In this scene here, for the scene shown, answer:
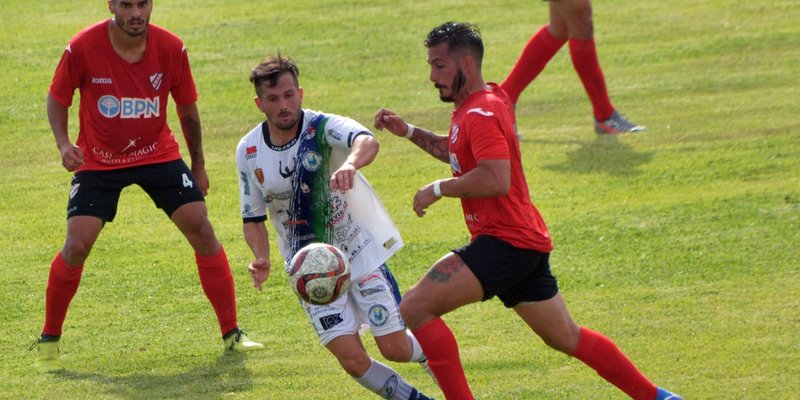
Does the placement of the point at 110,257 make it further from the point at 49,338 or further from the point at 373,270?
the point at 373,270

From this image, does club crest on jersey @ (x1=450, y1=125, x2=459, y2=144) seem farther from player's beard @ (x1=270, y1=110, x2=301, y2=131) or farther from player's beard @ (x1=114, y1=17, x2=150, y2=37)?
player's beard @ (x1=114, y1=17, x2=150, y2=37)

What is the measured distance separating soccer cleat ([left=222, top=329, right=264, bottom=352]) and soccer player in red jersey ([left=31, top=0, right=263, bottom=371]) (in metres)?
0.36

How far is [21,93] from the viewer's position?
1519 centimetres

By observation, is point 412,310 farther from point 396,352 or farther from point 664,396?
point 664,396

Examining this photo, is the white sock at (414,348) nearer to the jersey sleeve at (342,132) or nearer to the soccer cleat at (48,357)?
the jersey sleeve at (342,132)

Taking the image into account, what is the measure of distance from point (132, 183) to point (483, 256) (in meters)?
2.88

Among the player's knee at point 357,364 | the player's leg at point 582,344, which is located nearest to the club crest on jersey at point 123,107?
the player's knee at point 357,364

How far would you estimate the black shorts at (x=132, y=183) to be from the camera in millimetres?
8555

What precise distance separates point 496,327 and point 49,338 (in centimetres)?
308

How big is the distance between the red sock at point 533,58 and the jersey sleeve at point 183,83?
503 centimetres

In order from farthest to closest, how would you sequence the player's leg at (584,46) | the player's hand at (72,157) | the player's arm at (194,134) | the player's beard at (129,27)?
1. the player's leg at (584,46)
2. the player's arm at (194,134)
3. the player's beard at (129,27)
4. the player's hand at (72,157)

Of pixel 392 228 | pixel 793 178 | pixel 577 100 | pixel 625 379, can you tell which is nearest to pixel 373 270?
pixel 392 228

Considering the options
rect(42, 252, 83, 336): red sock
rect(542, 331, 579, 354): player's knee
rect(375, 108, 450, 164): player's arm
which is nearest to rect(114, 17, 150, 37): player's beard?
rect(42, 252, 83, 336): red sock

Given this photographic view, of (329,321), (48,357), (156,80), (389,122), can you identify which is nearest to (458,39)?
(389,122)
